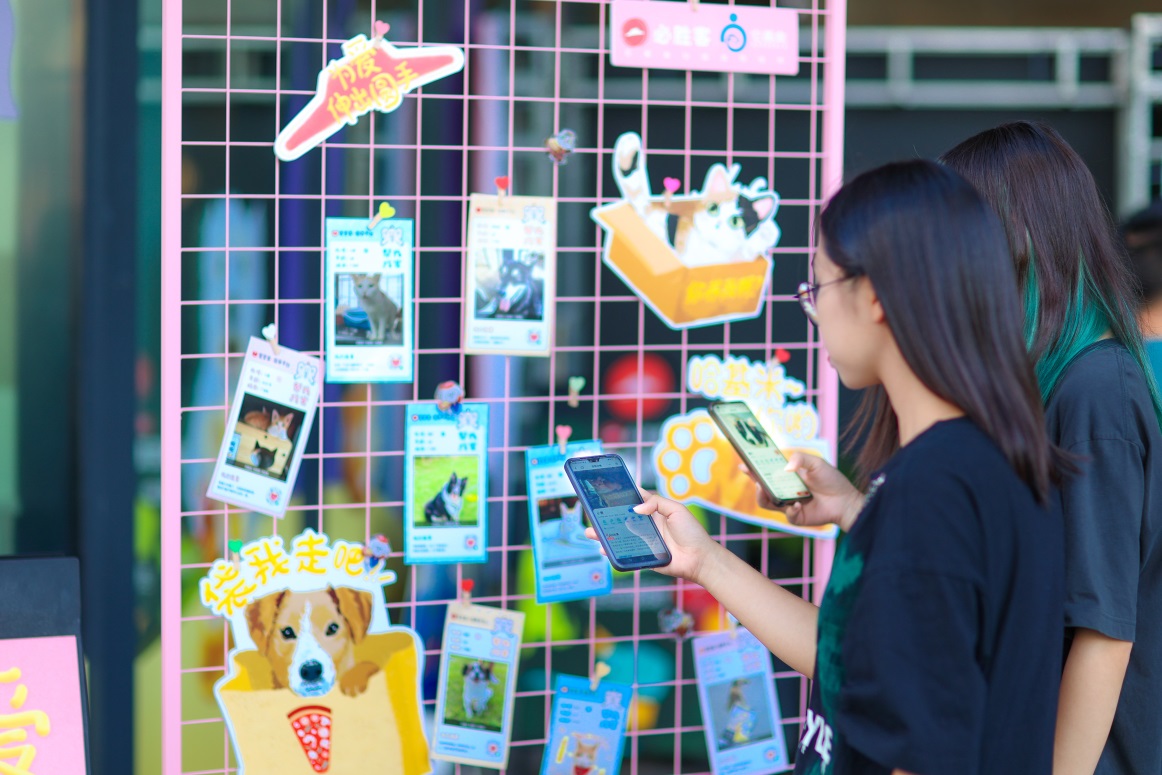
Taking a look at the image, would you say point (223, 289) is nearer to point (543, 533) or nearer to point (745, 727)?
point (543, 533)

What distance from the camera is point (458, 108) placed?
195cm

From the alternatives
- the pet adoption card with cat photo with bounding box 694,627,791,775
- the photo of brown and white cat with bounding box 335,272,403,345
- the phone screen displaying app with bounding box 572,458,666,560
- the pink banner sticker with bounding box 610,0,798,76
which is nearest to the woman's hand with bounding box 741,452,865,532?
the phone screen displaying app with bounding box 572,458,666,560

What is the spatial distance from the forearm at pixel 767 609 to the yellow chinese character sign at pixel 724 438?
25.7 inches

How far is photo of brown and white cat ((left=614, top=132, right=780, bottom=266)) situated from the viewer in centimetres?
198

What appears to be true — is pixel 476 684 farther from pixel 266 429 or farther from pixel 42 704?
pixel 42 704

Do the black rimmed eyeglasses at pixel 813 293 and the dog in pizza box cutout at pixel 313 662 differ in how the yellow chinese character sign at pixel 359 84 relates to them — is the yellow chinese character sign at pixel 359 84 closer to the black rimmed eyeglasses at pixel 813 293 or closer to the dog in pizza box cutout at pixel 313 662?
the dog in pizza box cutout at pixel 313 662

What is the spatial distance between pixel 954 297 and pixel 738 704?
1.21m

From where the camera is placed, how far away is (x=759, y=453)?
1.67 meters

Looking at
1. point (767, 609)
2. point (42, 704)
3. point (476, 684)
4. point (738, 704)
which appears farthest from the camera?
point (738, 704)

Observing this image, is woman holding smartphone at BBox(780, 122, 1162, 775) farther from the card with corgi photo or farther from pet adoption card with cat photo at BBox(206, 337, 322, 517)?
pet adoption card with cat photo at BBox(206, 337, 322, 517)

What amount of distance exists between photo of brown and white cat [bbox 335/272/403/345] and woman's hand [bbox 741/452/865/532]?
0.64 m

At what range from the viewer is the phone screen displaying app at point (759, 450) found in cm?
160

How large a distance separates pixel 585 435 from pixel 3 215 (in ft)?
3.97

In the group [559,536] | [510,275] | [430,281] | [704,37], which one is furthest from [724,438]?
[704,37]
